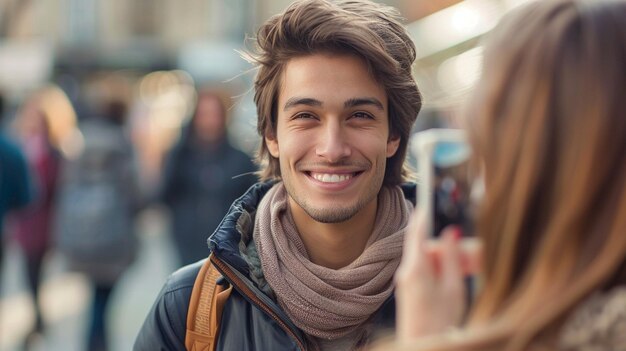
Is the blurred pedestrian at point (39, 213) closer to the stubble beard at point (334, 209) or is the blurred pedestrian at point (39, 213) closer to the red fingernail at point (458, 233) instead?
the stubble beard at point (334, 209)

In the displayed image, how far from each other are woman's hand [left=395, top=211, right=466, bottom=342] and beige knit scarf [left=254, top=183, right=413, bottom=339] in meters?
1.19

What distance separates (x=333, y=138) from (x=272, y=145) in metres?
0.39

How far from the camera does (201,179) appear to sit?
7.85 metres

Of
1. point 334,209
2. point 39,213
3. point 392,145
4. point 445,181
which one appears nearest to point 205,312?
point 334,209

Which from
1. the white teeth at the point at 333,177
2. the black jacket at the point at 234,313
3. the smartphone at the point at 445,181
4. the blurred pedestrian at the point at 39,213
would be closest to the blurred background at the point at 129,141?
the blurred pedestrian at the point at 39,213

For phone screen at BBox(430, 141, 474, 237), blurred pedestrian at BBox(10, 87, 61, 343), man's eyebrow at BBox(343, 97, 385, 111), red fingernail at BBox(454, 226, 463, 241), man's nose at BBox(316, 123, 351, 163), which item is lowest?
blurred pedestrian at BBox(10, 87, 61, 343)

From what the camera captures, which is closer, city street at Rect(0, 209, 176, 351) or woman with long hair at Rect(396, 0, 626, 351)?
woman with long hair at Rect(396, 0, 626, 351)

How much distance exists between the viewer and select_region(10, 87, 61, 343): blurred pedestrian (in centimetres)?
825

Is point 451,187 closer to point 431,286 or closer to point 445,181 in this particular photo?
point 445,181

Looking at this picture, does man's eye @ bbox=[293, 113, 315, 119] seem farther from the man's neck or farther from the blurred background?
the blurred background

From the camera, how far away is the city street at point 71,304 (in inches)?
330

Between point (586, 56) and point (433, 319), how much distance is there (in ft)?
1.54

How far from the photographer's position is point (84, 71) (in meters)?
36.1

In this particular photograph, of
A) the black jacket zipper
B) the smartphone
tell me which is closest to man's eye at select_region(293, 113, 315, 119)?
the black jacket zipper
